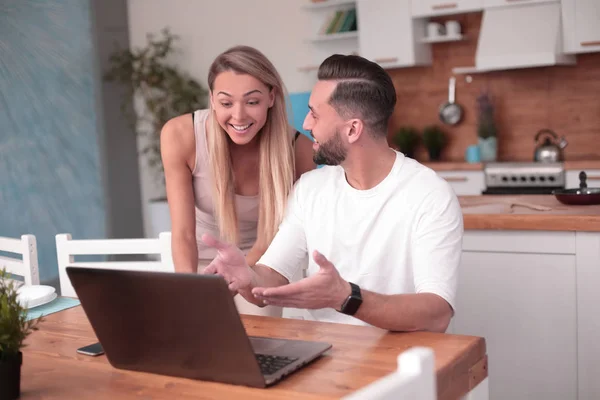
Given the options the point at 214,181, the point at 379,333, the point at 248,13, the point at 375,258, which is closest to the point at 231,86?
the point at 214,181

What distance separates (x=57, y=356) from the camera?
1544 millimetres

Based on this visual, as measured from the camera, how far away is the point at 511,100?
5.36 m

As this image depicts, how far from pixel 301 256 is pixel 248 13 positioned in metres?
4.22

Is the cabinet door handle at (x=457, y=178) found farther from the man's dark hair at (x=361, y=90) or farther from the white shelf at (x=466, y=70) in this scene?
the man's dark hair at (x=361, y=90)

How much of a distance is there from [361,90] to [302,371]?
0.90 meters

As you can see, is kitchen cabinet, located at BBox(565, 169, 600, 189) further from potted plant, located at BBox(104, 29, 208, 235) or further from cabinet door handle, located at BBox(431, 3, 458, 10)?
potted plant, located at BBox(104, 29, 208, 235)

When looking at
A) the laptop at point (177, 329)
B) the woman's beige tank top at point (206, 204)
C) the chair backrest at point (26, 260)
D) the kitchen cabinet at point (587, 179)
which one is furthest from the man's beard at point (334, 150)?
the kitchen cabinet at point (587, 179)

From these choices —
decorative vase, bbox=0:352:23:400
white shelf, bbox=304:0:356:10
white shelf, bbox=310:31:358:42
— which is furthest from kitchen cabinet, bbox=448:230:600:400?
white shelf, bbox=304:0:356:10

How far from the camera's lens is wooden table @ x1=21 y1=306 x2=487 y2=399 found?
4.17 ft

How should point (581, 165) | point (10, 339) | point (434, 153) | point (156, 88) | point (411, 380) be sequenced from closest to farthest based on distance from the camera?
point (411, 380), point (10, 339), point (581, 165), point (434, 153), point (156, 88)

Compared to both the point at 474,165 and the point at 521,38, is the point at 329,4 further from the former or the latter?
the point at 474,165

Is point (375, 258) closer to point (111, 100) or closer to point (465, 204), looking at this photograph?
point (465, 204)

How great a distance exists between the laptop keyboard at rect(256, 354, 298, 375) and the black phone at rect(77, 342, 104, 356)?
0.35m

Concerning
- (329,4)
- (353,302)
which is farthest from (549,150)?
(353,302)
